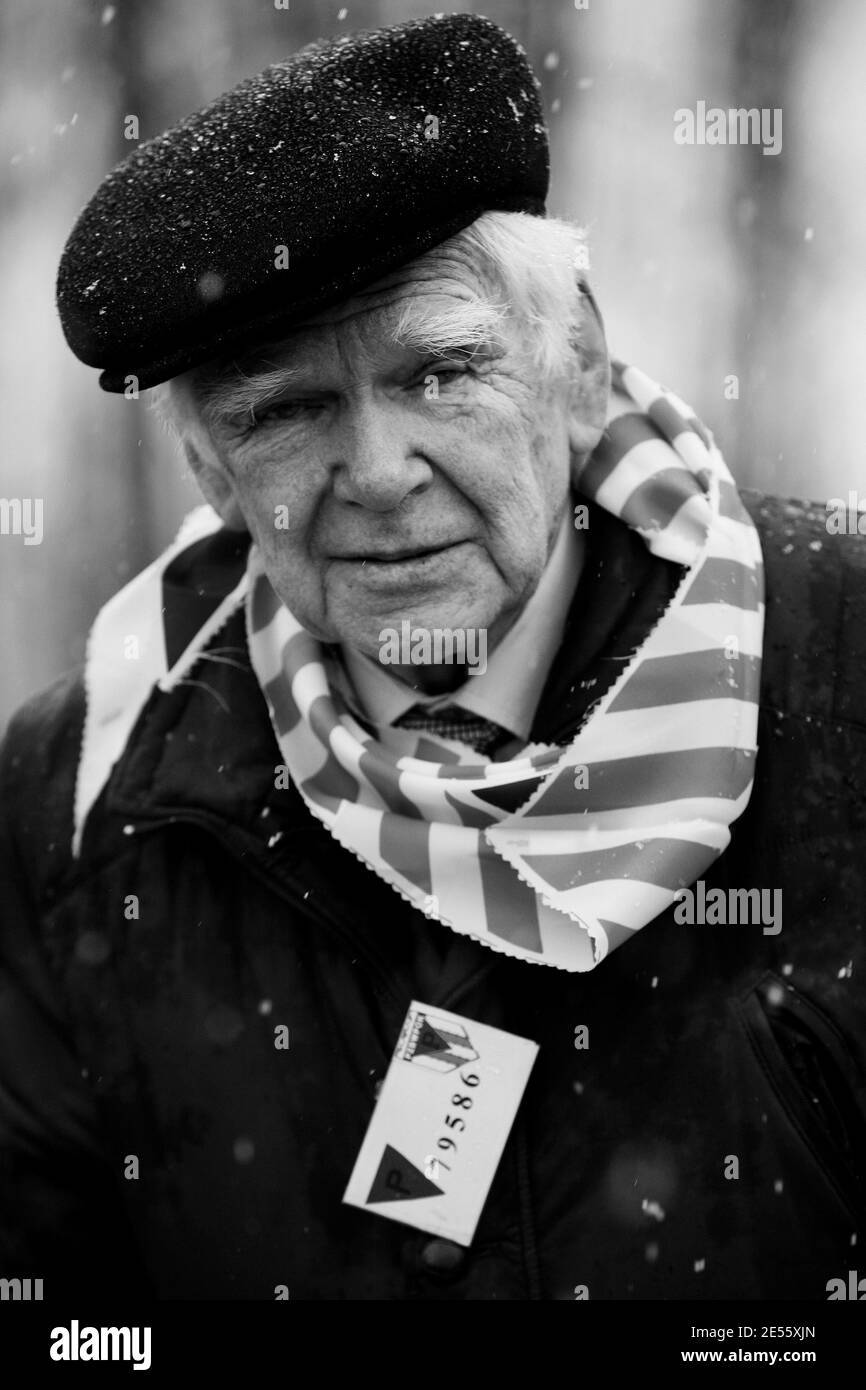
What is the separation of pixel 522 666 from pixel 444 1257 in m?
0.78

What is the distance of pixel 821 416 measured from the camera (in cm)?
413

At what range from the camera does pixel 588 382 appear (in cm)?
197

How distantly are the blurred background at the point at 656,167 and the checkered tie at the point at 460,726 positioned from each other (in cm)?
214

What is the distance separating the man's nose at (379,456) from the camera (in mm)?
1701

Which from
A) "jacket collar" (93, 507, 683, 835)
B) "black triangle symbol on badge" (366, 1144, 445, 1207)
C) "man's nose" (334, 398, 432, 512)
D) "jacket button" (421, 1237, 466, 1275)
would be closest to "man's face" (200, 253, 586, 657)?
"man's nose" (334, 398, 432, 512)

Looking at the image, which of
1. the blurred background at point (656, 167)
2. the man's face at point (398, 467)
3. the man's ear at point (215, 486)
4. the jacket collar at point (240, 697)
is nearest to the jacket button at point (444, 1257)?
the jacket collar at point (240, 697)

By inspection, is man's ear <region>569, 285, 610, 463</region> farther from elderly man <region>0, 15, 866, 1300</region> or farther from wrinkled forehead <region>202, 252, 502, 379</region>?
wrinkled forehead <region>202, 252, 502, 379</region>

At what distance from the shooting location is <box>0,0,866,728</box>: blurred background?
4.00 meters

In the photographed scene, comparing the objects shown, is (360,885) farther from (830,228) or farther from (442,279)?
(830,228)

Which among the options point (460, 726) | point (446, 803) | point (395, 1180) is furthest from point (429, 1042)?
point (460, 726)

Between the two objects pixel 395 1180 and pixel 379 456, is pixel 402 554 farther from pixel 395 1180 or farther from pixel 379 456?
pixel 395 1180

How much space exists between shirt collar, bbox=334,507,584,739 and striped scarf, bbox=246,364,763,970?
81 millimetres

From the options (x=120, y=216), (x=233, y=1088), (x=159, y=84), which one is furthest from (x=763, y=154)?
(x=233, y=1088)

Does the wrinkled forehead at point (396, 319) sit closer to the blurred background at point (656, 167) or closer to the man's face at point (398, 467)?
the man's face at point (398, 467)
